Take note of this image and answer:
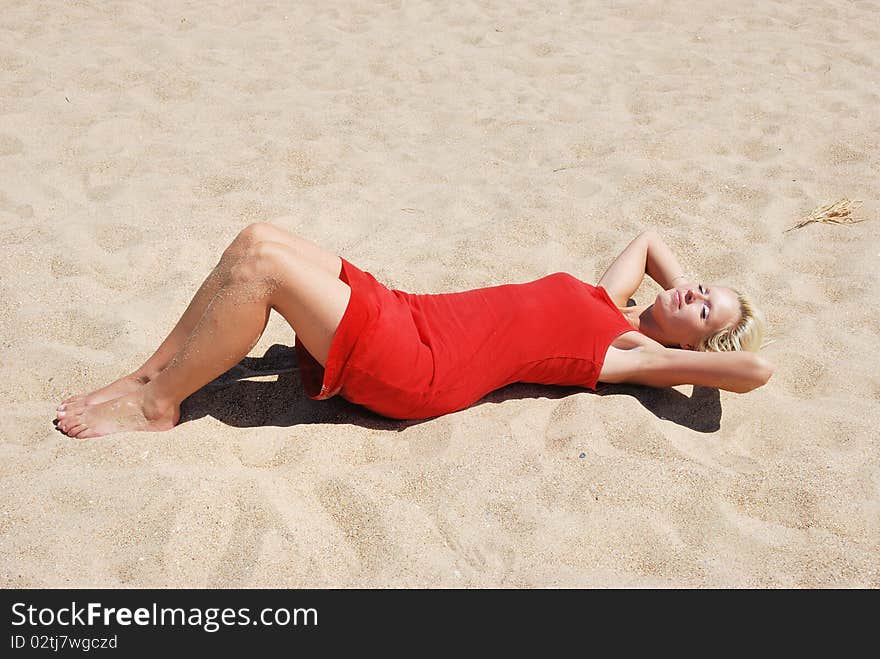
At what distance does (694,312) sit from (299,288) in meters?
1.56

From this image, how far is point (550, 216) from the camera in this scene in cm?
435

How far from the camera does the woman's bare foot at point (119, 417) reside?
9.28 feet

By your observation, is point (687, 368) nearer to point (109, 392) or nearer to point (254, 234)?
point (254, 234)

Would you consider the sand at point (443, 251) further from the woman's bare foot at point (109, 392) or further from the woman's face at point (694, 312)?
the woman's face at point (694, 312)

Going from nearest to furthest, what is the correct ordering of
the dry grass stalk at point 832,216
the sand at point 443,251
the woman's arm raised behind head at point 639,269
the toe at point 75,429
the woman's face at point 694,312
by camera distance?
the sand at point 443,251, the toe at point 75,429, the woman's face at point 694,312, the woman's arm raised behind head at point 639,269, the dry grass stalk at point 832,216

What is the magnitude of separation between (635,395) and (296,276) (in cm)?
143

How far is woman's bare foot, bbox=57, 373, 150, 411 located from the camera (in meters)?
2.90

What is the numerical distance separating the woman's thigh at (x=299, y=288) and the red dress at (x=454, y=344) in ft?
0.14

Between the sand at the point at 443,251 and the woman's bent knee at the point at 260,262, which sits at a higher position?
the woman's bent knee at the point at 260,262

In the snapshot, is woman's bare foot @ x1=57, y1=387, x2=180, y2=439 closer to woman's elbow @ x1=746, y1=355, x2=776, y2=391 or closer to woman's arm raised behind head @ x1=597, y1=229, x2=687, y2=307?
woman's arm raised behind head @ x1=597, y1=229, x2=687, y2=307

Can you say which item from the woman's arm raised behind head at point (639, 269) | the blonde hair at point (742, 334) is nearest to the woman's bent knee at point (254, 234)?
the woman's arm raised behind head at point (639, 269)

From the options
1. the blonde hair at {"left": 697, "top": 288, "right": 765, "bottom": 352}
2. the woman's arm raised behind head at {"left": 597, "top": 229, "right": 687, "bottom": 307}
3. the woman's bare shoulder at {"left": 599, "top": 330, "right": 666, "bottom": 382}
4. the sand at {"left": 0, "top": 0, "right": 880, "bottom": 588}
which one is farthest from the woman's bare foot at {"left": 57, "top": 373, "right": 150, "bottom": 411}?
the blonde hair at {"left": 697, "top": 288, "right": 765, "bottom": 352}

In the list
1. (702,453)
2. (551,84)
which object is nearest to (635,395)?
(702,453)

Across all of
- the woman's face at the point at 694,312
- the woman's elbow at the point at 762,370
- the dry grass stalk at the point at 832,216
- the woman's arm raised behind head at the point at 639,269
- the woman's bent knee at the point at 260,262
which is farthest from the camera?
the dry grass stalk at the point at 832,216
